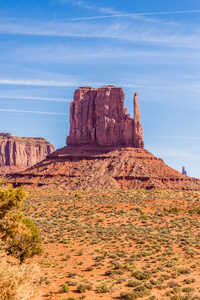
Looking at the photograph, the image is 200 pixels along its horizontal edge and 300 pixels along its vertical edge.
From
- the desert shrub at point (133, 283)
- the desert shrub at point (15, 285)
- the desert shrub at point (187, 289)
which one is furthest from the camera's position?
the desert shrub at point (133, 283)

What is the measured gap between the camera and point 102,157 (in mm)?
118312

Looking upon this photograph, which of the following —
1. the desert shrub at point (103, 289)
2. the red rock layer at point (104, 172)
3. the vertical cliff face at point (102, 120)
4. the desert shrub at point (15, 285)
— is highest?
the vertical cliff face at point (102, 120)

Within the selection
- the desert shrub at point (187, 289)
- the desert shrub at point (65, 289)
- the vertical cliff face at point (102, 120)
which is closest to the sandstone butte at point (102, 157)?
the vertical cliff face at point (102, 120)

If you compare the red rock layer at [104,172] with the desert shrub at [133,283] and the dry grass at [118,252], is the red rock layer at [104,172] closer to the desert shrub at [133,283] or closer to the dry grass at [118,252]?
the dry grass at [118,252]

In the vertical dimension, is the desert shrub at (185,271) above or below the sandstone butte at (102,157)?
below

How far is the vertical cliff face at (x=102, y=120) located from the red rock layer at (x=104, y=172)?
636 centimetres

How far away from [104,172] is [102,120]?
32.0 metres

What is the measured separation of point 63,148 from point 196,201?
7765cm

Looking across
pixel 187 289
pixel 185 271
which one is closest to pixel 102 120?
pixel 185 271

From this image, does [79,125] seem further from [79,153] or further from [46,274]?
[46,274]

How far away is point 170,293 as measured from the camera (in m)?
20.9

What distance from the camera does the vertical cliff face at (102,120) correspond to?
12962 cm

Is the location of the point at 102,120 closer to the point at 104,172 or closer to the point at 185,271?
the point at 104,172

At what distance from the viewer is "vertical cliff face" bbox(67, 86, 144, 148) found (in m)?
130
